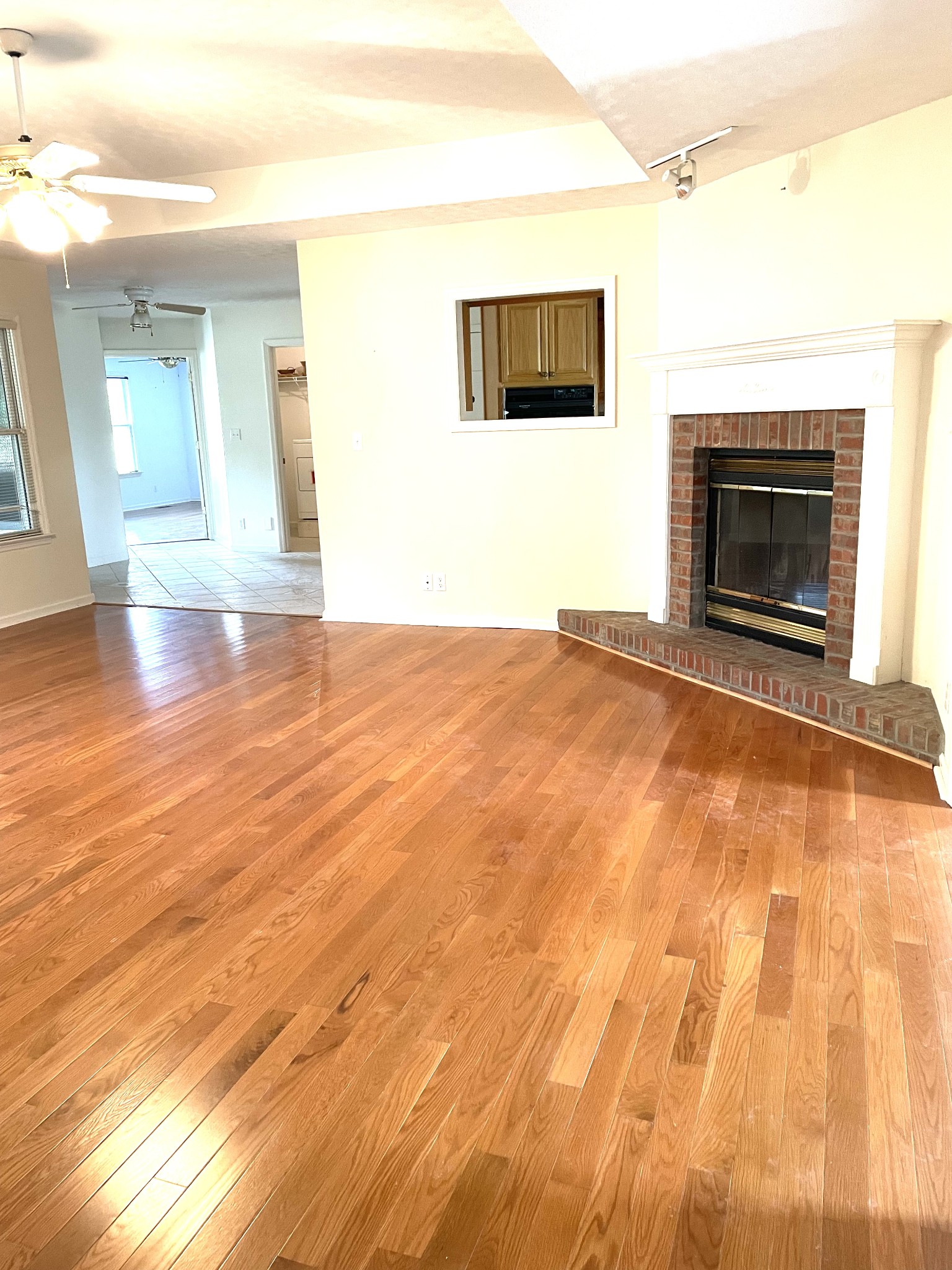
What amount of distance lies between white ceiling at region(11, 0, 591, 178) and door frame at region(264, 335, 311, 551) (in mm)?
4161

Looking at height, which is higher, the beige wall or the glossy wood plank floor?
the beige wall

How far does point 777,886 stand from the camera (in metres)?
2.53

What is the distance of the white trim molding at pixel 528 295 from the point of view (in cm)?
515

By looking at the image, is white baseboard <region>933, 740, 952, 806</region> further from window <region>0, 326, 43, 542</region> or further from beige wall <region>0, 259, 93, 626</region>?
window <region>0, 326, 43, 542</region>

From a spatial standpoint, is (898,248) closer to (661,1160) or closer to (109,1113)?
(661,1160)

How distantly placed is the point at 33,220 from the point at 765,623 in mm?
3609

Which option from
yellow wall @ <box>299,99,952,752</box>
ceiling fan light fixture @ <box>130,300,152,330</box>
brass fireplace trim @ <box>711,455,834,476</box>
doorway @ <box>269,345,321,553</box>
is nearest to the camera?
yellow wall @ <box>299,99,952,752</box>

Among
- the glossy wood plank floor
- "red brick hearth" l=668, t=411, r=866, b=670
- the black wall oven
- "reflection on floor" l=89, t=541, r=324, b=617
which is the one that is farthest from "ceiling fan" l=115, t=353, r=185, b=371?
the glossy wood plank floor

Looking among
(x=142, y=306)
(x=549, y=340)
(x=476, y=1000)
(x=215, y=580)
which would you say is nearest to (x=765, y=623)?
(x=549, y=340)

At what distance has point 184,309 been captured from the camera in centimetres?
820

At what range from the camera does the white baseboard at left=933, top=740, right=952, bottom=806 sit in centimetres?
301

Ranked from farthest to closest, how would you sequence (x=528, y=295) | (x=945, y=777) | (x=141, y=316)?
(x=141, y=316)
(x=528, y=295)
(x=945, y=777)

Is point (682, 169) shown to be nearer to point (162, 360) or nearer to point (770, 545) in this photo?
point (770, 545)

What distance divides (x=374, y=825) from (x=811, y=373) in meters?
2.73
